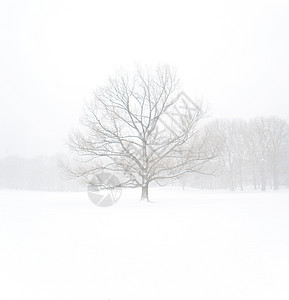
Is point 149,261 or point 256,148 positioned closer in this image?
point 149,261

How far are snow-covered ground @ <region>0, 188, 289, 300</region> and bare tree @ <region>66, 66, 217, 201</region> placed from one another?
8.45 m

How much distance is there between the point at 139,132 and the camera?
55.2 ft

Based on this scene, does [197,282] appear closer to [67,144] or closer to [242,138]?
[67,144]

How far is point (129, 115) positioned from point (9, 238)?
11523mm

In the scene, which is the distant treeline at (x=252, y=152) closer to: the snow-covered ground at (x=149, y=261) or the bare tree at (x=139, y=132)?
the bare tree at (x=139, y=132)

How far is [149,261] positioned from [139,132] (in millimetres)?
12075

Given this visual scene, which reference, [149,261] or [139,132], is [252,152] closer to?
[139,132]

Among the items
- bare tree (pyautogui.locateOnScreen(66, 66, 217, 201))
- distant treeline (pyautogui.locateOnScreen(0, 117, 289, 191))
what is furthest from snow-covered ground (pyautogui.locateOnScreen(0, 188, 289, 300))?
distant treeline (pyautogui.locateOnScreen(0, 117, 289, 191))

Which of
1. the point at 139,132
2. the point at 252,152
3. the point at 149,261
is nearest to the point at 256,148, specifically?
the point at 252,152

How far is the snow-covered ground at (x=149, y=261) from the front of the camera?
455 cm

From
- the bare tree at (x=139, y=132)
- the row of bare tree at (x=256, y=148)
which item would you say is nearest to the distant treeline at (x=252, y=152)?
the row of bare tree at (x=256, y=148)

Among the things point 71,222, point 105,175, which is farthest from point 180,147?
point 71,222

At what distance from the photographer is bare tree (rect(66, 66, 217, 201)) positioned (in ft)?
52.5

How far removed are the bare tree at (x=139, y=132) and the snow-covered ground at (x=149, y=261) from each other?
845 centimetres
